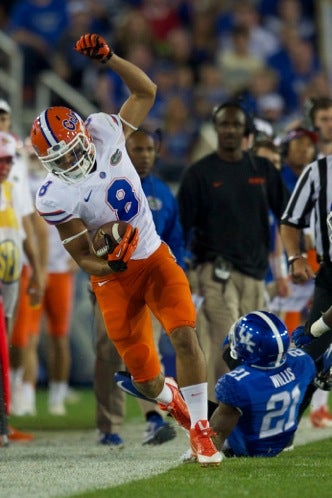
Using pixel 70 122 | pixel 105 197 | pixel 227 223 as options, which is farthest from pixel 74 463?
pixel 227 223

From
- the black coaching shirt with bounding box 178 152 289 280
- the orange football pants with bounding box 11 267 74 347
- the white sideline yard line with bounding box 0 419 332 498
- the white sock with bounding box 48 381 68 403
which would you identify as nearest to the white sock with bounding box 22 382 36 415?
the white sock with bounding box 48 381 68 403

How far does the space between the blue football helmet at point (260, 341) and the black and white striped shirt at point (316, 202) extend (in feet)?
2.80

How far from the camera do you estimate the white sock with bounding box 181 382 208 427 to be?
636 cm

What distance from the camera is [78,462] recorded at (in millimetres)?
6812

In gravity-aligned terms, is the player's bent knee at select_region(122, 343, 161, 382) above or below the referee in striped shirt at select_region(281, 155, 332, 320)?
below

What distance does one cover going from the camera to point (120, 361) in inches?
320

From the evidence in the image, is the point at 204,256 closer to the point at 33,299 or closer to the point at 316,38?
the point at 33,299

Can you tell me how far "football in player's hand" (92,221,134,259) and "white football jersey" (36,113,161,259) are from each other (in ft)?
0.78

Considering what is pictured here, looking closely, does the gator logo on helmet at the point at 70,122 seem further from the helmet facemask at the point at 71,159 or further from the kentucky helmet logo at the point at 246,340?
the kentucky helmet logo at the point at 246,340

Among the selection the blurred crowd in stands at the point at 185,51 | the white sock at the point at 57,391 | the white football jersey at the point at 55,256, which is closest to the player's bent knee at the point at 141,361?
the white sock at the point at 57,391

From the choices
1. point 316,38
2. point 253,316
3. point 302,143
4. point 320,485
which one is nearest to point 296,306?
point 302,143

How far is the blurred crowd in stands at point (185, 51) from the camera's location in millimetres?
13891

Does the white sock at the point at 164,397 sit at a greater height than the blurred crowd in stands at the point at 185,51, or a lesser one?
lesser

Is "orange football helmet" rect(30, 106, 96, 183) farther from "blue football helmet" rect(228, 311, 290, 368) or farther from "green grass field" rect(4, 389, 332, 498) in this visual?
"green grass field" rect(4, 389, 332, 498)
